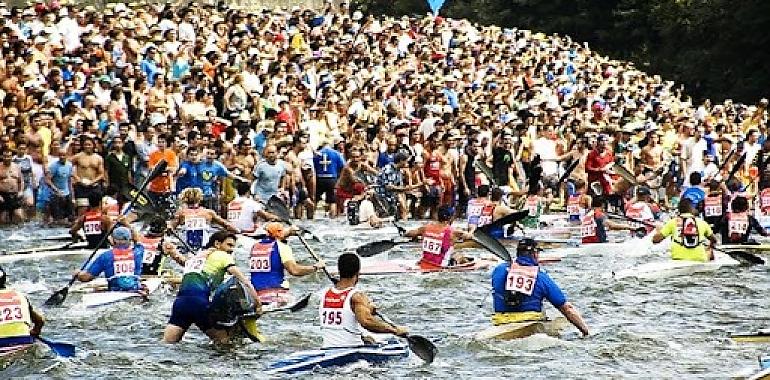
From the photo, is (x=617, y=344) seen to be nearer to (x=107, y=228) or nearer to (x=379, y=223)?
(x=107, y=228)

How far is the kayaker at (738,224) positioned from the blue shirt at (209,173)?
6.80m

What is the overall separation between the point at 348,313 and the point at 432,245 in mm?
5870

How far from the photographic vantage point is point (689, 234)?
18109mm

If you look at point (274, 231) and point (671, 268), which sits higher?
point (274, 231)

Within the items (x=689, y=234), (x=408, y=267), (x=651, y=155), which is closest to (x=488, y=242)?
(x=408, y=267)

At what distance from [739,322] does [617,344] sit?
1.83m

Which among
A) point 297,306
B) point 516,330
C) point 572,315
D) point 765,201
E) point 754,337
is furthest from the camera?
point 765,201

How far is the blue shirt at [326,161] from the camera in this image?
24.4 m

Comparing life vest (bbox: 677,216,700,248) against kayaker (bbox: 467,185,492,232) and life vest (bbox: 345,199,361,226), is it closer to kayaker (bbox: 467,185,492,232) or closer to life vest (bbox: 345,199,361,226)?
kayaker (bbox: 467,185,492,232)

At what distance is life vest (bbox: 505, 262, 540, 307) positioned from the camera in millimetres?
13367

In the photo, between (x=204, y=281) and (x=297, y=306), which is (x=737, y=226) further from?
(x=204, y=281)

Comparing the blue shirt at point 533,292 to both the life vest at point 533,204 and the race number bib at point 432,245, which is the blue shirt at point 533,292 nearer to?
the race number bib at point 432,245

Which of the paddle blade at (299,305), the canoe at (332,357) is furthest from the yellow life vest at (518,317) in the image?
the paddle blade at (299,305)

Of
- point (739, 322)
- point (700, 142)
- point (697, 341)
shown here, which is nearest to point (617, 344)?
point (697, 341)
